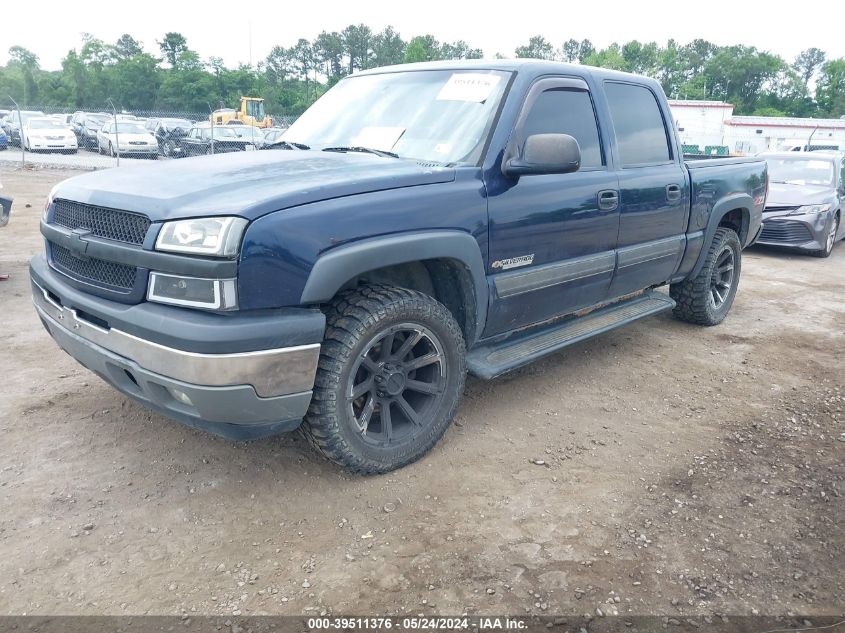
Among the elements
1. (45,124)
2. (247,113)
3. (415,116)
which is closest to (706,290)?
(415,116)

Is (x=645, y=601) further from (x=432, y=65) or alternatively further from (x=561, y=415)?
(x=432, y=65)

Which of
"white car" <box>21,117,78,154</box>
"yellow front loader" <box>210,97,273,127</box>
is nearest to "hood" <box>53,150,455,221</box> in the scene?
"white car" <box>21,117,78,154</box>

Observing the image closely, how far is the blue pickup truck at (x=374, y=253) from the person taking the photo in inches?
98.5

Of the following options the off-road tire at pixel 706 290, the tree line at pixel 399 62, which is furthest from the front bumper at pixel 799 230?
the tree line at pixel 399 62

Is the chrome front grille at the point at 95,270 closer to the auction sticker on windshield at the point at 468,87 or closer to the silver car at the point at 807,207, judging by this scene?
the auction sticker on windshield at the point at 468,87

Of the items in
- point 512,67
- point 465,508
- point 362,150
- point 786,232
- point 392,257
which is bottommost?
point 465,508

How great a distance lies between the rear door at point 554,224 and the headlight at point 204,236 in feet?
4.39

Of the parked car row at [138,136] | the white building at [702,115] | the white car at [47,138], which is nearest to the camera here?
the parked car row at [138,136]

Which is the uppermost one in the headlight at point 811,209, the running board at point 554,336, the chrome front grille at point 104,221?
the chrome front grille at point 104,221

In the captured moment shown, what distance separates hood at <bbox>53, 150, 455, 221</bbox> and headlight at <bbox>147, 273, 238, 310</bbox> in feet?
0.81

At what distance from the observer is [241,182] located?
279 centimetres

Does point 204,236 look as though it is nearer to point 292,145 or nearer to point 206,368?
point 206,368

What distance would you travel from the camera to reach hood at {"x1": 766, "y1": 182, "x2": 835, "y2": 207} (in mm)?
9586

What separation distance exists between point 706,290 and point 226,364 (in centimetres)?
433
